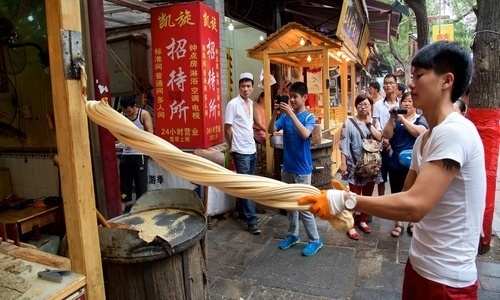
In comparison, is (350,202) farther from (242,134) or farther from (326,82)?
(326,82)

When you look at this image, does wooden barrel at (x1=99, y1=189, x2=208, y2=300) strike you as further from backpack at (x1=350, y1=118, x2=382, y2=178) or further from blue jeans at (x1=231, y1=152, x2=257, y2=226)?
backpack at (x1=350, y1=118, x2=382, y2=178)

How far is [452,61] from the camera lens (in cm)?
161

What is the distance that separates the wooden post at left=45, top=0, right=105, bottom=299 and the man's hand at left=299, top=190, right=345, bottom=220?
101 cm

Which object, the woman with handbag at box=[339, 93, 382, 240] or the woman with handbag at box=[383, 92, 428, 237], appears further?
the woman with handbag at box=[339, 93, 382, 240]

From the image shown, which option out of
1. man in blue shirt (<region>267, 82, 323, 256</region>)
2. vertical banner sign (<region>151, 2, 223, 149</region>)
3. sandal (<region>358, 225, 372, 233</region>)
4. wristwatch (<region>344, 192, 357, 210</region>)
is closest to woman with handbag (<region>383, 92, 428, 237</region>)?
sandal (<region>358, 225, 372, 233</region>)

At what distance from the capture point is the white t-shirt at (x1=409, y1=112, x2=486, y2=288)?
1.51 meters

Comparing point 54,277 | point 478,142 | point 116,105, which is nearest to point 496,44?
point 478,142

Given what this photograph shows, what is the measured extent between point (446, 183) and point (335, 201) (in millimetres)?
478

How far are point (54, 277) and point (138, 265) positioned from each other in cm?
61

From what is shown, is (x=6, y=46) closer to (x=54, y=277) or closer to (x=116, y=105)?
(x=116, y=105)

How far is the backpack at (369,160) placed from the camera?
4.85 m

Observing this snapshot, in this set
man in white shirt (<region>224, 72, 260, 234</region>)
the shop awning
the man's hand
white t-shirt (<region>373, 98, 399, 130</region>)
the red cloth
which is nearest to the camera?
the man's hand

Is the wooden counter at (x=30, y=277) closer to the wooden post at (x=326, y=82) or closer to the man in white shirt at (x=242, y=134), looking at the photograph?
the man in white shirt at (x=242, y=134)

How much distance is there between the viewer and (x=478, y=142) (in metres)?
1.56
